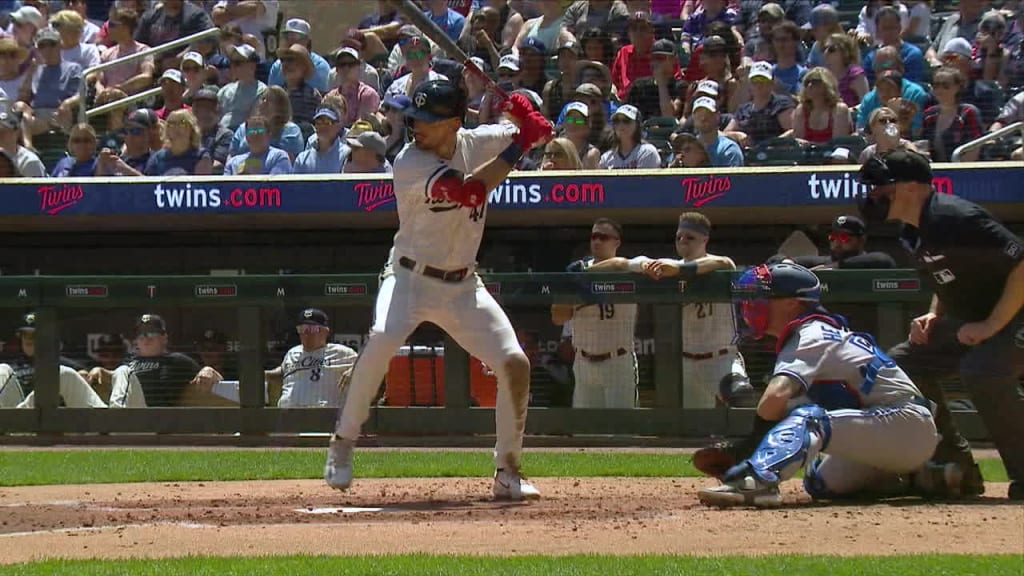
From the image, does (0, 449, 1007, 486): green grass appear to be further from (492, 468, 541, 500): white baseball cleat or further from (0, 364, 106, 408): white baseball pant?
(492, 468, 541, 500): white baseball cleat

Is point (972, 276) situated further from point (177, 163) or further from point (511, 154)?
point (177, 163)

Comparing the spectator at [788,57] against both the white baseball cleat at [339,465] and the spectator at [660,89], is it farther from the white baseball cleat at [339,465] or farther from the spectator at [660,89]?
the white baseball cleat at [339,465]

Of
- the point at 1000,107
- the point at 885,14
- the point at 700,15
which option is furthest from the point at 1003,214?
the point at 700,15

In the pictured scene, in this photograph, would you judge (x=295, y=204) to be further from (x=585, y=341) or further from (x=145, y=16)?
(x=145, y=16)

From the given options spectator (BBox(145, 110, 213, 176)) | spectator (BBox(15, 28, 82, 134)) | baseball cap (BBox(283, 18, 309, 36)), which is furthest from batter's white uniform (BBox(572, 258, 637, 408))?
spectator (BBox(15, 28, 82, 134))

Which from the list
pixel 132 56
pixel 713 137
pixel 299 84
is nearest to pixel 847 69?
pixel 713 137
